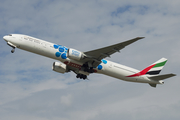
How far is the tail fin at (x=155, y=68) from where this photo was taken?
136 ft

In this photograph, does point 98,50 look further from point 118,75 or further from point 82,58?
point 118,75

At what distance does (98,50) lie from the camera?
34.9 metres

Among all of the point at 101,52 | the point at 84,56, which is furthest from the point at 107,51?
the point at 84,56

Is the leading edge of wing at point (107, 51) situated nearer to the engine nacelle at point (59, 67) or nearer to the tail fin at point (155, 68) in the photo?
the engine nacelle at point (59, 67)

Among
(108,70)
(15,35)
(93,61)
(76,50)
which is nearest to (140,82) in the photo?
(108,70)

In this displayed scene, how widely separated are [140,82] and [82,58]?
12488 millimetres

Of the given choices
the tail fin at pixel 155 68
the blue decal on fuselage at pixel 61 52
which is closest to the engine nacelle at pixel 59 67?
the blue decal on fuselage at pixel 61 52

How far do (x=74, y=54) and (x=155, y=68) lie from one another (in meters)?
16.8

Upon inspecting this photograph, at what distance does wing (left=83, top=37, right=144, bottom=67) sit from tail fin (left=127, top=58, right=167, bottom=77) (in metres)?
7.82

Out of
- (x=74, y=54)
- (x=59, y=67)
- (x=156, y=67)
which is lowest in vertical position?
(x=74, y=54)

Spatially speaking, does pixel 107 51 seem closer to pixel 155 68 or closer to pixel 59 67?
pixel 59 67

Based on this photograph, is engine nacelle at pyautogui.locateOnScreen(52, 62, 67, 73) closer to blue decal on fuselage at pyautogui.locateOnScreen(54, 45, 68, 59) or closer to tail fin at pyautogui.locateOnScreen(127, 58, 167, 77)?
blue decal on fuselage at pyautogui.locateOnScreen(54, 45, 68, 59)

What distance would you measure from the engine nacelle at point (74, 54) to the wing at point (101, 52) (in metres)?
0.96

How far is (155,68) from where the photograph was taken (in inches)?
1695
